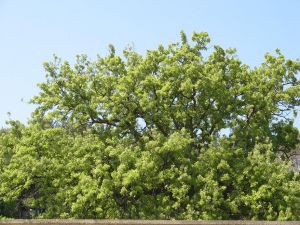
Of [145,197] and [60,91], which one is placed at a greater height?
[60,91]

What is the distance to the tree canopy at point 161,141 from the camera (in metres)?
21.9

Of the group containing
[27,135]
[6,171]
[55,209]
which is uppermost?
[27,135]

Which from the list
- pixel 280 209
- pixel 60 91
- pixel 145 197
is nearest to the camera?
pixel 280 209

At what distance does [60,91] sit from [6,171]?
5.72 meters

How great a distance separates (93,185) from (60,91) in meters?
7.38

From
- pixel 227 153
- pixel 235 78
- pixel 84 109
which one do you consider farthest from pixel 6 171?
pixel 235 78

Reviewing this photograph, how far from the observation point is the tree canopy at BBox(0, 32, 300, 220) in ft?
71.9

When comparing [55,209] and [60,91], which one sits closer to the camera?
[55,209]

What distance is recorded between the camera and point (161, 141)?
915 inches

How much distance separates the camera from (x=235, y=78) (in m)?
26.2

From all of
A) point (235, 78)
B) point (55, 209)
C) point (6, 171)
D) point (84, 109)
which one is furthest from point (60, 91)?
point (235, 78)

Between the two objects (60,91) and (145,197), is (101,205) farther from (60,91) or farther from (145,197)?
(60,91)

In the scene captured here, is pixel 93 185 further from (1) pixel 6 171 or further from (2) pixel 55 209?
(1) pixel 6 171

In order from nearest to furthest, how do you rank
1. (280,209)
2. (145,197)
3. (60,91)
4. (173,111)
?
(280,209), (145,197), (173,111), (60,91)
